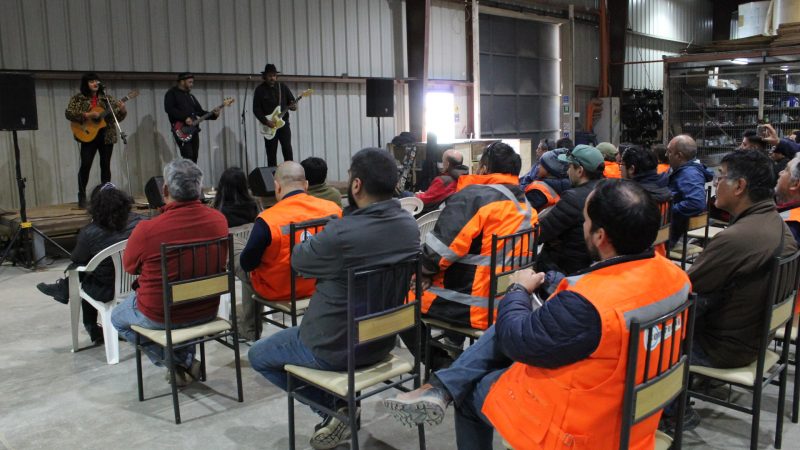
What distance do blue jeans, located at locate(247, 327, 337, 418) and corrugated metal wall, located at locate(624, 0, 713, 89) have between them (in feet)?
47.3

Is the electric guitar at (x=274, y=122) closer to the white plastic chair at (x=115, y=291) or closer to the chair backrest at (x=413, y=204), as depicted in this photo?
the chair backrest at (x=413, y=204)

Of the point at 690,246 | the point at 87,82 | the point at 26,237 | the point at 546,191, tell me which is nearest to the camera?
the point at 546,191

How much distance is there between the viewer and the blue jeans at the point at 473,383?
2.21 m

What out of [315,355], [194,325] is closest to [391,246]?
[315,355]

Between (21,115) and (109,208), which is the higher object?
(21,115)

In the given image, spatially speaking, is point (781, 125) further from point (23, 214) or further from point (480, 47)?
point (23, 214)

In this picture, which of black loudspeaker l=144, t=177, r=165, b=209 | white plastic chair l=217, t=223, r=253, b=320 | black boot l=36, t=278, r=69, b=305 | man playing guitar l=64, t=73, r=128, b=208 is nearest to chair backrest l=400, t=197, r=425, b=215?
white plastic chair l=217, t=223, r=253, b=320

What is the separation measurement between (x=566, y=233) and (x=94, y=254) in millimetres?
2596

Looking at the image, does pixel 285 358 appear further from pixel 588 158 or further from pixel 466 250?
pixel 588 158

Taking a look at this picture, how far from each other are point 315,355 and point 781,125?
11.0m

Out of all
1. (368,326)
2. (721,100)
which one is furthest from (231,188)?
(721,100)

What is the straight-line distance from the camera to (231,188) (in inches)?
183

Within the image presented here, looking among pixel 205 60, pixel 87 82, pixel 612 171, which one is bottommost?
pixel 612 171

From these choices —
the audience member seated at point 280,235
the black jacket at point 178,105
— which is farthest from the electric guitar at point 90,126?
the audience member seated at point 280,235
